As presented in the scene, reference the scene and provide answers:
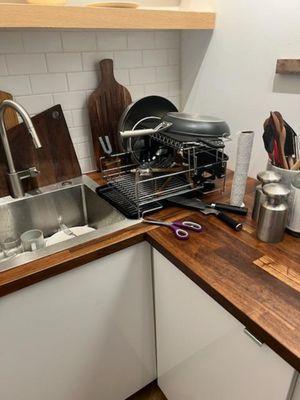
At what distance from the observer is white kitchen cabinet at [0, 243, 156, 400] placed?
0.80 m

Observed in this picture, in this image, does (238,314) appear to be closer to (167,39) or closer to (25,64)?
(25,64)

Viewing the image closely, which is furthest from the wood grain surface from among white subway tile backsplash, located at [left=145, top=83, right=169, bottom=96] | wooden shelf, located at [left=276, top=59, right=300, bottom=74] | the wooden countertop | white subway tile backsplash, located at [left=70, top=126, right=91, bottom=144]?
white subway tile backsplash, located at [left=145, top=83, right=169, bottom=96]

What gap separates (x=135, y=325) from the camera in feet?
3.37

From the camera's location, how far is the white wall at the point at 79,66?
1081 millimetres

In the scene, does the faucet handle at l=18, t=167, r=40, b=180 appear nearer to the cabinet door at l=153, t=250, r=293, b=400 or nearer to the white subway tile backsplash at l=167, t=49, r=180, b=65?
the cabinet door at l=153, t=250, r=293, b=400

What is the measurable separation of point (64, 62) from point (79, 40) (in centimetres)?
10

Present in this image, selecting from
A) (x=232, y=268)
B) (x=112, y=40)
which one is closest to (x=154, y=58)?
(x=112, y=40)

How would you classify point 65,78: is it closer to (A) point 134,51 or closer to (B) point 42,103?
(B) point 42,103

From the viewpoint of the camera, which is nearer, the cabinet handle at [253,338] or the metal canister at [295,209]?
the cabinet handle at [253,338]

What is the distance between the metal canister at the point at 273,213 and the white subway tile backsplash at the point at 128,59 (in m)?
0.83

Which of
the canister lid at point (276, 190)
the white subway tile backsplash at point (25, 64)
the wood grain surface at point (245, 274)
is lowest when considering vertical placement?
the wood grain surface at point (245, 274)

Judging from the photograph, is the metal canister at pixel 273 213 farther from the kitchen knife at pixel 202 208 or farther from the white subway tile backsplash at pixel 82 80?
the white subway tile backsplash at pixel 82 80

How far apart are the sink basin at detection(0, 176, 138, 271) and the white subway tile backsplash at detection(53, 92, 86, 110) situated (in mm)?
294

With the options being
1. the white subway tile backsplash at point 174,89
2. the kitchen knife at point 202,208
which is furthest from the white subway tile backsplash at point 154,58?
the kitchen knife at point 202,208
